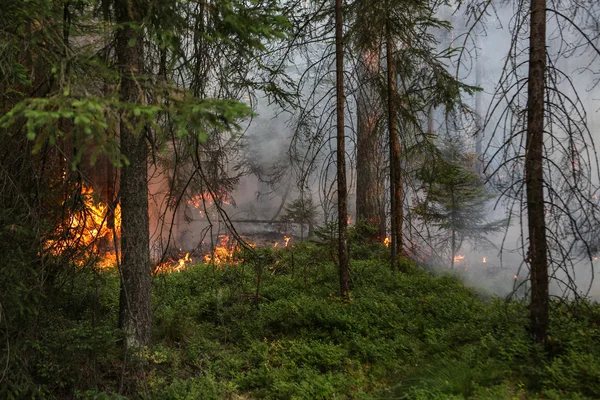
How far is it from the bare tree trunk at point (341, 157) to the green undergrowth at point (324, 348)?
0.59 m

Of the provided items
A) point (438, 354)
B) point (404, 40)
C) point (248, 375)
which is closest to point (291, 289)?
point (248, 375)

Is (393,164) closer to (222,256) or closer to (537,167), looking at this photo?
(537,167)

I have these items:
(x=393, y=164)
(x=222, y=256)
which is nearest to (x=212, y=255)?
(x=393, y=164)

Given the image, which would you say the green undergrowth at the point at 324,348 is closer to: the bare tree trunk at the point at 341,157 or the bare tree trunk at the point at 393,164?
the bare tree trunk at the point at 341,157

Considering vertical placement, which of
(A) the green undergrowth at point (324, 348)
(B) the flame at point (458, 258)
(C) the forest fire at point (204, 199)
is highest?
(C) the forest fire at point (204, 199)

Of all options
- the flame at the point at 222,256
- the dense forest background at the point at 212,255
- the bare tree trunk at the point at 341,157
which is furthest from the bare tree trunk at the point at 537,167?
the flame at the point at 222,256

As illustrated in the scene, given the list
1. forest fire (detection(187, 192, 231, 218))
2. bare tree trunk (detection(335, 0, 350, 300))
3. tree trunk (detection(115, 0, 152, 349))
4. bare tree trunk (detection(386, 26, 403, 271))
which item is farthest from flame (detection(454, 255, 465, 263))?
tree trunk (detection(115, 0, 152, 349))

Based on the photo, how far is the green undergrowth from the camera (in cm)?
502

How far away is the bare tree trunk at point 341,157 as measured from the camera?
7.55m

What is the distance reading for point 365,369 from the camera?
614cm

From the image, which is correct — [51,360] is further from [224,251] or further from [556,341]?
[224,251]

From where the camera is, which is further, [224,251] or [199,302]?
[224,251]

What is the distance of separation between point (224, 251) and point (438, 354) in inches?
389

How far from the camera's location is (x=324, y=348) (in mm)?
6504
